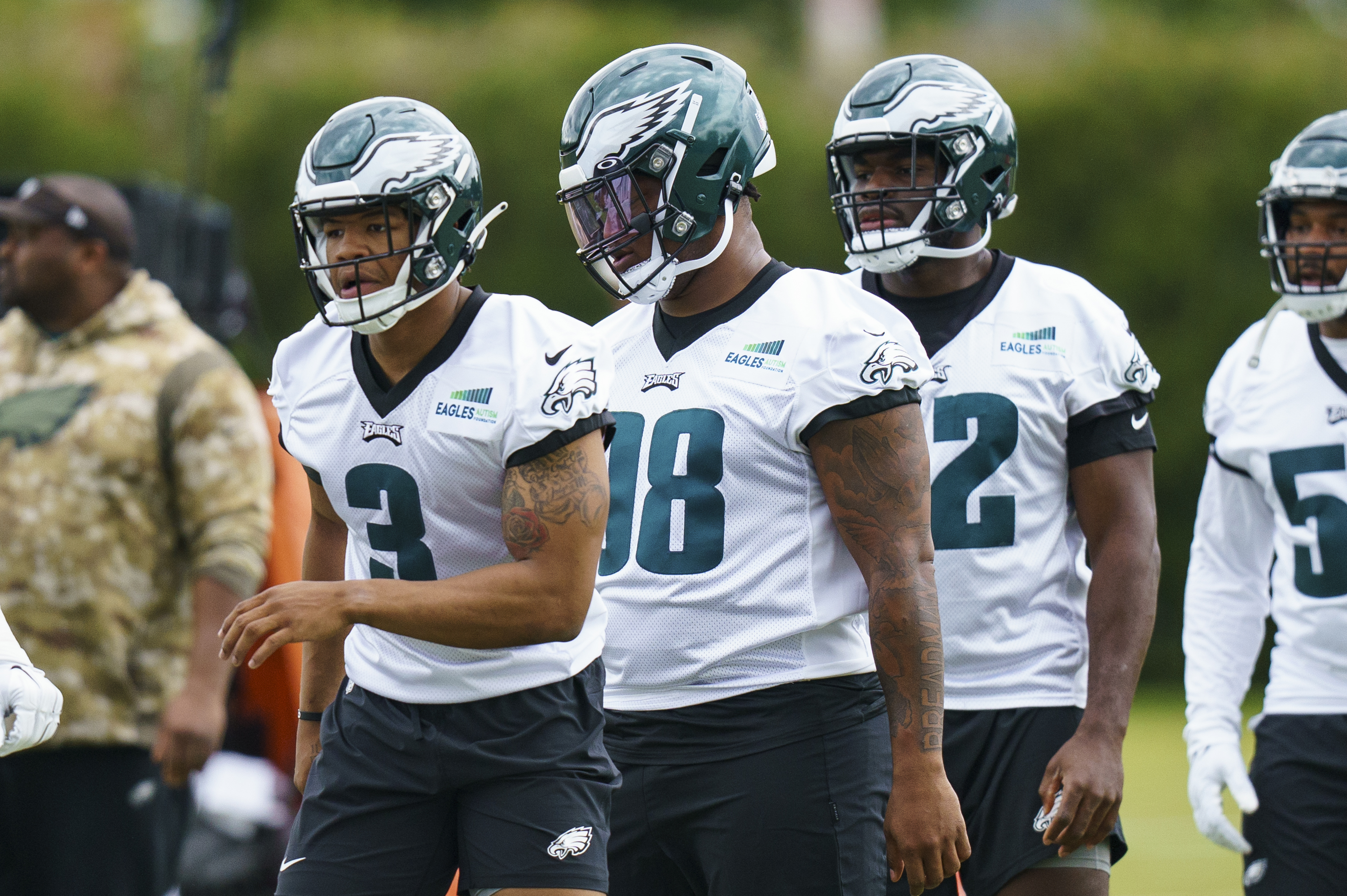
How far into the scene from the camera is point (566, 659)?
3.15m

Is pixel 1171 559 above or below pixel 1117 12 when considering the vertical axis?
below

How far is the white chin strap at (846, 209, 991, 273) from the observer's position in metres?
3.84

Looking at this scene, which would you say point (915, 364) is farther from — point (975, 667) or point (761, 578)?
point (975, 667)

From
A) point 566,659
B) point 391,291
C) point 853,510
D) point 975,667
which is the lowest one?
point 975,667

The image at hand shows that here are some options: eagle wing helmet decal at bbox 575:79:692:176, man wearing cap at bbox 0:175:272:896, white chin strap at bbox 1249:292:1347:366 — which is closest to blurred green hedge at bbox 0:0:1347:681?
man wearing cap at bbox 0:175:272:896

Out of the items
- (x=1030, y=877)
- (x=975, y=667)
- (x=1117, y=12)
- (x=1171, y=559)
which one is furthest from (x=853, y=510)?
(x=1117, y=12)

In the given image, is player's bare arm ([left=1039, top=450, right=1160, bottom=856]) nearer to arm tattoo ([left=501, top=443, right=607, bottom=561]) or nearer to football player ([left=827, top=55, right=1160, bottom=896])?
football player ([left=827, top=55, right=1160, bottom=896])

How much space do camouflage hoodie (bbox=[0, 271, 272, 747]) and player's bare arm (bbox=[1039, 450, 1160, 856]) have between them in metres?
2.55

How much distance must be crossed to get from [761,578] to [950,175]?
3.97 feet

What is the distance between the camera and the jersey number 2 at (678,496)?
323cm

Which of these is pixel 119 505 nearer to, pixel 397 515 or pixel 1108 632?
pixel 397 515

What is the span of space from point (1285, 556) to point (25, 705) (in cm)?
290

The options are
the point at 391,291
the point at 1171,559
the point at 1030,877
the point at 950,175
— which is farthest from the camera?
the point at 1171,559

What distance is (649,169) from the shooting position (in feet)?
10.9
